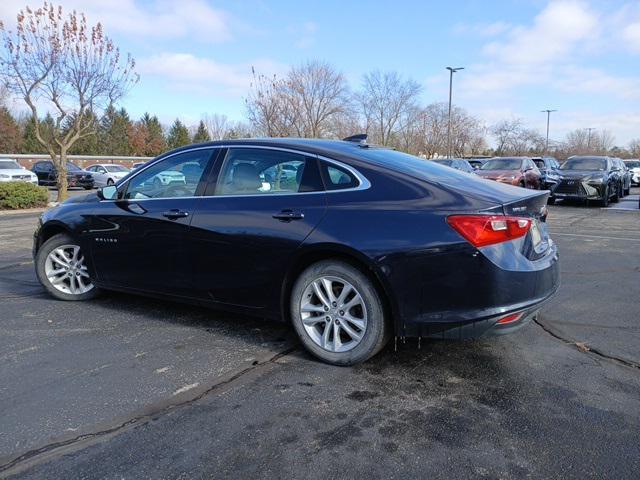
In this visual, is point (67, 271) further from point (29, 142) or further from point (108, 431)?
point (29, 142)

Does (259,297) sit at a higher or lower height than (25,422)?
higher

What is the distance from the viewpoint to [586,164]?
57.6 ft

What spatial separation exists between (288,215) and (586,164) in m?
17.0

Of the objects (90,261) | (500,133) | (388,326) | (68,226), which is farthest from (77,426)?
(500,133)

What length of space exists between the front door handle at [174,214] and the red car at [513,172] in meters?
14.4

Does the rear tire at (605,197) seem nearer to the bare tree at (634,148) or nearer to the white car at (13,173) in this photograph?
the white car at (13,173)

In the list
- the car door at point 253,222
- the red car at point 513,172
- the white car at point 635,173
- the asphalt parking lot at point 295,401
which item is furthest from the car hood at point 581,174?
the white car at point 635,173

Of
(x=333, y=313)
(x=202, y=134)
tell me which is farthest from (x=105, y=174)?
(x=202, y=134)

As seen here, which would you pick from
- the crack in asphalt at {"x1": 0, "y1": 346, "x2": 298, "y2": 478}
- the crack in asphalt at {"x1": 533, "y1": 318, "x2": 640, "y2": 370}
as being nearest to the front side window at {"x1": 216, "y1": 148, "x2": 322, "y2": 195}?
the crack in asphalt at {"x1": 0, "y1": 346, "x2": 298, "y2": 478}

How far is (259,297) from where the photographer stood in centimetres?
387

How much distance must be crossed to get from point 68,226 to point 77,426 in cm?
274

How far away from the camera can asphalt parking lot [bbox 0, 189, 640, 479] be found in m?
2.47

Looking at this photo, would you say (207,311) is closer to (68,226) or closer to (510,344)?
(68,226)

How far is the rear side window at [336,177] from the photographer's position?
3.59m
